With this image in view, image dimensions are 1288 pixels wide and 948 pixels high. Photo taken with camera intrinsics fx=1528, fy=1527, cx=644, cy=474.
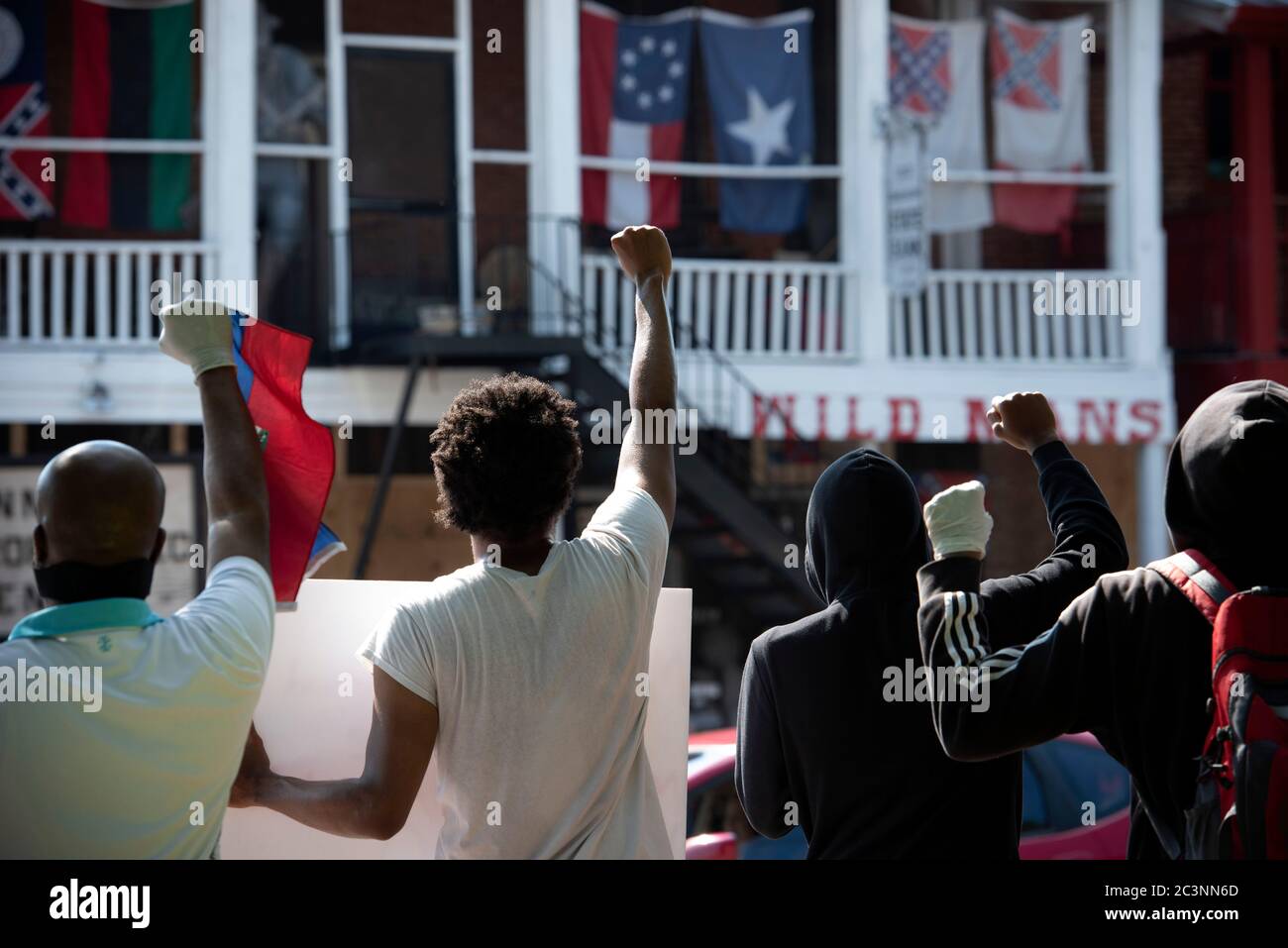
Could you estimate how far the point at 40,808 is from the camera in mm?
2193

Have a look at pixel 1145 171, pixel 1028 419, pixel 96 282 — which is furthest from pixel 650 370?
pixel 1145 171

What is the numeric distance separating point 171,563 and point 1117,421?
7443 mm

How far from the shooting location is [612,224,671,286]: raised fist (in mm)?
2977

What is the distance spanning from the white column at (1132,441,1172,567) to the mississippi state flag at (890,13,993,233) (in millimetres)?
2343

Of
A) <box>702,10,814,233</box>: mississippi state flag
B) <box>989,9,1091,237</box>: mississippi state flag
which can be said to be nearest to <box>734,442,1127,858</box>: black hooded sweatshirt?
<box>702,10,814,233</box>: mississippi state flag

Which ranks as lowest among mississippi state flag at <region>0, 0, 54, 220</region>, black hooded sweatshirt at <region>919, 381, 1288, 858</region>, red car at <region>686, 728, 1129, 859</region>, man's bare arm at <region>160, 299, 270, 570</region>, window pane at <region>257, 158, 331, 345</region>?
red car at <region>686, 728, 1129, 859</region>

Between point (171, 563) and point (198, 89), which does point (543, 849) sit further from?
point (198, 89)

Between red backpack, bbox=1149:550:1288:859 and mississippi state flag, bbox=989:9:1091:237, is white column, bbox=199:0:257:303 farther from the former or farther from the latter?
red backpack, bbox=1149:550:1288:859

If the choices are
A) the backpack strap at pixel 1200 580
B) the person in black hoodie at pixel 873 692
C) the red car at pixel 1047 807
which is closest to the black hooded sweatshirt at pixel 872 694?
the person in black hoodie at pixel 873 692

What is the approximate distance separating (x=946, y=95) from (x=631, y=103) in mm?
2617

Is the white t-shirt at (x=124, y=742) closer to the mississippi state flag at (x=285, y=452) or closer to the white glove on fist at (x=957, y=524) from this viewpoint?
the mississippi state flag at (x=285, y=452)

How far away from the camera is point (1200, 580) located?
2.32m

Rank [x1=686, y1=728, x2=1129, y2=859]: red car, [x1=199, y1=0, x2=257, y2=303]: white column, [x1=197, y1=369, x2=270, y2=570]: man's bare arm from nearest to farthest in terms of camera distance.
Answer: [x1=197, y1=369, x2=270, y2=570]: man's bare arm < [x1=686, y1=728, x2=1129, y2=859]: red car < [x1=199, y1=0, x2=257, y2=303]: white column

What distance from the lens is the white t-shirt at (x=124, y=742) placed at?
2.18 meters
